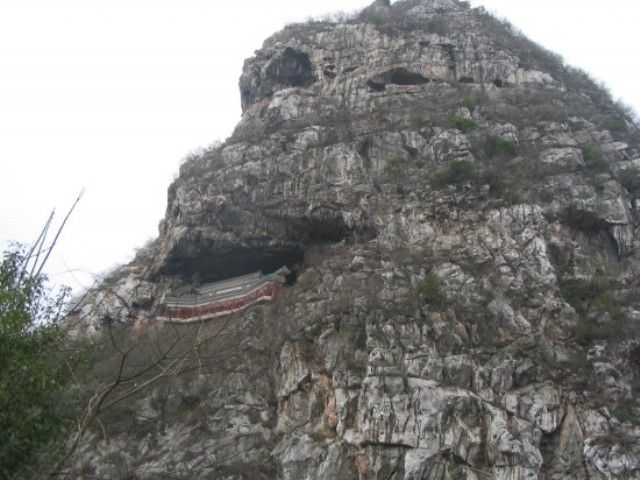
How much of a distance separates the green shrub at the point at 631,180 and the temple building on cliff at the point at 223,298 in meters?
16.4

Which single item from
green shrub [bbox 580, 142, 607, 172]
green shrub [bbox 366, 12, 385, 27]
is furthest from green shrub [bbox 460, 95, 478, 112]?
green shrub [bbox 366, 12, 385, 27]

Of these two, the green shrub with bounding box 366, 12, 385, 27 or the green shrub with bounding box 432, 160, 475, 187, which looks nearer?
the green shrub with bounding box 432, 160, 475, 187

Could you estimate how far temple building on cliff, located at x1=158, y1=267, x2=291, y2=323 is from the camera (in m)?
33.2

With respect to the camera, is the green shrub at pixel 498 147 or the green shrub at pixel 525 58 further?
the green shrub at pixel 525 58

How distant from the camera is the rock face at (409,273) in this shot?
21.9 meters

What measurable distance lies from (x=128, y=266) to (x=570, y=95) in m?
27.7

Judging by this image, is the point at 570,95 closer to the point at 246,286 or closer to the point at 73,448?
the point at 246,286

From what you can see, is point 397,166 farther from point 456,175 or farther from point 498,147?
point 498,147

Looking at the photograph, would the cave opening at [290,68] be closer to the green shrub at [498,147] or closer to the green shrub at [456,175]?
the green shrub at [498,147]

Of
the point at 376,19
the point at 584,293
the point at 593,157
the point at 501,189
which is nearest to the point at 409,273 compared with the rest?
the point at 584,293

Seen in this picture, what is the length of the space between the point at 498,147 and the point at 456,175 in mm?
3568

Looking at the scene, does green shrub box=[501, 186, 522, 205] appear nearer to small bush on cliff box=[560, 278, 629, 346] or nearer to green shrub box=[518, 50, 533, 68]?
small bush on cliff box=[560, 278, 629, 346]

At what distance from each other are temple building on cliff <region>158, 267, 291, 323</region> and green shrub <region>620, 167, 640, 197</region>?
16.4 meters

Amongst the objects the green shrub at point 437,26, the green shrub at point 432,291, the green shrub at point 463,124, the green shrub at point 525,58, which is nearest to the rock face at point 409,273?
the green shrub at point 432,291
